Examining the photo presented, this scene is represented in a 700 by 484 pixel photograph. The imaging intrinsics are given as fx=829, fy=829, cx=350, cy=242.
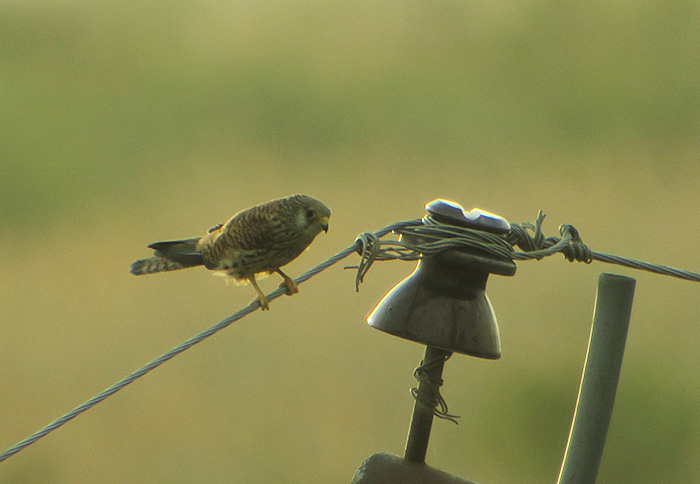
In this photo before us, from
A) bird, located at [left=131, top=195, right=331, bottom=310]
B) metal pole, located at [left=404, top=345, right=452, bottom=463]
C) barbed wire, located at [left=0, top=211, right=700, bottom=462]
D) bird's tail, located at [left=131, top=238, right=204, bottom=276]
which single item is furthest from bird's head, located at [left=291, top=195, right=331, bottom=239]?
metal pole, located at [left=404, top=345, right=452, bottom=463]

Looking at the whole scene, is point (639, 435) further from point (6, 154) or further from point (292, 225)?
point (6, 154)

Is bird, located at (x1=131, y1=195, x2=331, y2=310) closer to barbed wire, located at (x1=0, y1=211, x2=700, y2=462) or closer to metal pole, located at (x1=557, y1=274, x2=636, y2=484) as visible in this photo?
barbed wire, located at (x1=0, y1=211, x2=700, y2=462)

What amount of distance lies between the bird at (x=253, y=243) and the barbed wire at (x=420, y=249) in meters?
→ 1.04

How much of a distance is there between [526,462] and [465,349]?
206 inches

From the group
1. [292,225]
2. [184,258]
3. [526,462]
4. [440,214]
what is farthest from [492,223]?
[526,462]

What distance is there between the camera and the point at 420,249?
1.84 meters

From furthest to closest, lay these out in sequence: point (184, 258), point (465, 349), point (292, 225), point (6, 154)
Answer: point (6, 154) < point (184, 258) < point (292, 225) < point (465, 349)

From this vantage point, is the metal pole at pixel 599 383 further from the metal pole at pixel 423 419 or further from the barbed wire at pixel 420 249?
the metal pole at pixel 423 419

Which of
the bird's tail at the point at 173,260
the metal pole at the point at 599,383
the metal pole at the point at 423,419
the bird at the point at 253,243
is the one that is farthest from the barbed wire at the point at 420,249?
the bird's tail at the point at 173,260

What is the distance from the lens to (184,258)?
3373 millimetres

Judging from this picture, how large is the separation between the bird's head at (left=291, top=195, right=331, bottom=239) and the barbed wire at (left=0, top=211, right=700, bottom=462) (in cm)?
107

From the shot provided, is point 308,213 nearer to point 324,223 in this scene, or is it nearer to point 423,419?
point 324,223

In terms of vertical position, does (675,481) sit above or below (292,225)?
below

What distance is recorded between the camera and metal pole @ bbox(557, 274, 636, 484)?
6.39 ft
